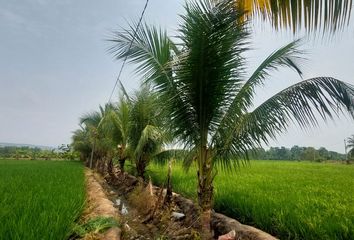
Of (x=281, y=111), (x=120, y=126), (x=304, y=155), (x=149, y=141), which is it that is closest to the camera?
(x=281, y=111)

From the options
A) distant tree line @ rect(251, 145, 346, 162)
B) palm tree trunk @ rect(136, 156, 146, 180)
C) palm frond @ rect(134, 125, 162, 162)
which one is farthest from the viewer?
distant tree line @ rect(251, 145, 346, 162)

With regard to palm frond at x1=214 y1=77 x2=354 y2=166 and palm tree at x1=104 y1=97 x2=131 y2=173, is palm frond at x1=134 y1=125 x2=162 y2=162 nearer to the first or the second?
palm tree at x1=104 y1=97 x2=131 y2=173

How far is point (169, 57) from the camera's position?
205 inches

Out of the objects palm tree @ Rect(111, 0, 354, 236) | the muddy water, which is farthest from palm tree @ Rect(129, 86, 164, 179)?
palm tree @ Rect(111, 0, 354, 236)

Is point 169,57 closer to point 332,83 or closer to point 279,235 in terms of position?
point 332,83

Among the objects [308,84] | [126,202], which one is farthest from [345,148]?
[308,84]

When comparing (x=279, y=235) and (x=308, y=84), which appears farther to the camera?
(x=279, y=235)

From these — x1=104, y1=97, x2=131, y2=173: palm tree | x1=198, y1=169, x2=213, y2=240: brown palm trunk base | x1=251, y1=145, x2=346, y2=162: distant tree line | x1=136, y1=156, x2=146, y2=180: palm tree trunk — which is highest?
x1=251, y1=145, x2=346, y2=162: distant tree line

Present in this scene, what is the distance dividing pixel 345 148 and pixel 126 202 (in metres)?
57.5

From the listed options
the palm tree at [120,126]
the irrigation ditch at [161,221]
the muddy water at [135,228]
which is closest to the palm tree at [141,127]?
the palm tree at [120,126]

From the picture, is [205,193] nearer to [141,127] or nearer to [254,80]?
[254,80]

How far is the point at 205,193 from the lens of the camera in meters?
4.74

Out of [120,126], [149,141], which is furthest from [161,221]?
[120,126]

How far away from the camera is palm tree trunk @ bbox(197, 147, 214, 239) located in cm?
462
